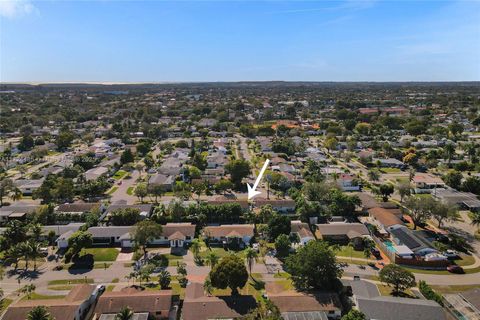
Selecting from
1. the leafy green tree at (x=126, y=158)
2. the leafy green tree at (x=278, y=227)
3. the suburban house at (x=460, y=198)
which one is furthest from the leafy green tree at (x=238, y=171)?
the suburban house at (x=460, y=198)

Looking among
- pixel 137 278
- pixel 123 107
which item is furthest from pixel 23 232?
pixel 123 107

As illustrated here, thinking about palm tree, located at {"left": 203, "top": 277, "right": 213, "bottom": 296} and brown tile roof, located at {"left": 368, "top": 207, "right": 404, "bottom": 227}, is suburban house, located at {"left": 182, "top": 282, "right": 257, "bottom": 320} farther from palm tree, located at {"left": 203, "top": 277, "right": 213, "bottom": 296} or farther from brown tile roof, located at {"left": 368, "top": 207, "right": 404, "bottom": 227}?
brown tile roof, located at {"left": 368, "top": 207, "right": 404, "bottom": 227}

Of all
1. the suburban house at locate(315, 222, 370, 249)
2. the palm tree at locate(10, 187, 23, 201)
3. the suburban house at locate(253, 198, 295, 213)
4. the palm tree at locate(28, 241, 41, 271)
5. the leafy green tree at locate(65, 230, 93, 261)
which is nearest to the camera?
the palm tree at locate(28, 241, 41, 271)

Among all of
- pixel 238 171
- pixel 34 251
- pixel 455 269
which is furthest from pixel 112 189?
pixel 455 269

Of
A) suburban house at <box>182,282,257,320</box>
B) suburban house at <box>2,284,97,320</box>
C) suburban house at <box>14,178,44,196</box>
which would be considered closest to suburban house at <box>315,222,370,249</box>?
suburban house at <box>182,282,257,320</box>

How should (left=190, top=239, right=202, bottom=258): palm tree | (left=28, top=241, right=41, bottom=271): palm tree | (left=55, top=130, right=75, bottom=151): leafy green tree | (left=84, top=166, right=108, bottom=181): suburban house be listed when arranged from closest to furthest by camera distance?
(left=28, top=241, right=41, bottom=271): palm tree < (left=190, top=239, right=202, bottom=258): palm tree < (left=84, top=166, right=108, bottom=181): suburban house < (left=55, top=130, right=75, bottom=151): leafy green tree

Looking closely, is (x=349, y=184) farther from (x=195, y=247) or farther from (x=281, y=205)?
(x=195, y=247)
